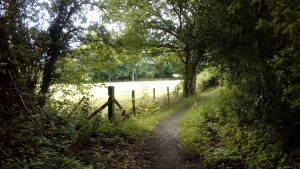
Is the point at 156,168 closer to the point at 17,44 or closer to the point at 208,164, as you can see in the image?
the point at 208,164

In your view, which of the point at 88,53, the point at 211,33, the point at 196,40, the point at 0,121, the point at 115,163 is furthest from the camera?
the point at 88,53

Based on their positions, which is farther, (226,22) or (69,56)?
(69,56)

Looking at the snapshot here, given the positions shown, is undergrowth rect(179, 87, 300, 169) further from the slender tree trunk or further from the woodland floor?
the slender tree trunk

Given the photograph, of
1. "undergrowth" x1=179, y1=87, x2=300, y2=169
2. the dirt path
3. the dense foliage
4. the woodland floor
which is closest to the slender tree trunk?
the dense foliage

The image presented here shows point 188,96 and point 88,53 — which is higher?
point 88,53

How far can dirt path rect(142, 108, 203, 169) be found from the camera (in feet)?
32.0

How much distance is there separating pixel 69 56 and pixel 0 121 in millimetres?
6641

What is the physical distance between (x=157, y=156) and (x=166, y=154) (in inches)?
16.0

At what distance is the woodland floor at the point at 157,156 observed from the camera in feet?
31.6

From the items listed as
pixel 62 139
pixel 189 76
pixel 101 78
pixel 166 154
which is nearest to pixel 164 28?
pixel 189 76

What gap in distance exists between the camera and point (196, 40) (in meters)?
12.6

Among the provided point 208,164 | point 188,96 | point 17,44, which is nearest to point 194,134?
point 208,164

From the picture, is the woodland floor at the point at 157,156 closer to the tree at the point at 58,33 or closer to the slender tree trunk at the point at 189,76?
the tree at the point at 58,33

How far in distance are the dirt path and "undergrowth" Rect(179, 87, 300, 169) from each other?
338 millimetres
